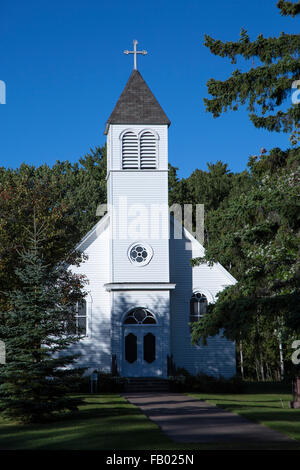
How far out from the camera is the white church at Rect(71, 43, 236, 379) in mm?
30531

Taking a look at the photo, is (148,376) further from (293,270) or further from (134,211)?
(293,270)

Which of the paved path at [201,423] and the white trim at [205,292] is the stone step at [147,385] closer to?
the white trim at [205,292]

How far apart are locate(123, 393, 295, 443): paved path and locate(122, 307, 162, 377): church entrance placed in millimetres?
6748

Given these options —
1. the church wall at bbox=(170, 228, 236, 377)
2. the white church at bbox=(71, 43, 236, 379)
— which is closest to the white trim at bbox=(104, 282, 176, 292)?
the white church at bbox=(71, 43, 236, 379)

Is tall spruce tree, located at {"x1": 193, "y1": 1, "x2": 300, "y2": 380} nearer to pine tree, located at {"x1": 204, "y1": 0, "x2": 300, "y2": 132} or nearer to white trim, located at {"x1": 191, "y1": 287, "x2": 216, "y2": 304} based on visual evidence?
pine tree, located at {"x1": 204, "y1": 0, "x2": 300, "y2": 132}

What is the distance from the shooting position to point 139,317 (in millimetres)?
30812

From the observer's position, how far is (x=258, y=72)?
51.1 ft

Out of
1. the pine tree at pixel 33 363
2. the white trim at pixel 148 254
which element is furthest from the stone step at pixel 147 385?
the pine tree at pixel 33 363

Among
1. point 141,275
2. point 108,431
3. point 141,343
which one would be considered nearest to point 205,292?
point 141,275

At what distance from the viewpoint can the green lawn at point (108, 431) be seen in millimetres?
12273

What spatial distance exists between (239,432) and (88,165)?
160ft

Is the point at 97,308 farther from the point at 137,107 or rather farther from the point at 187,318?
the point at 137,107
